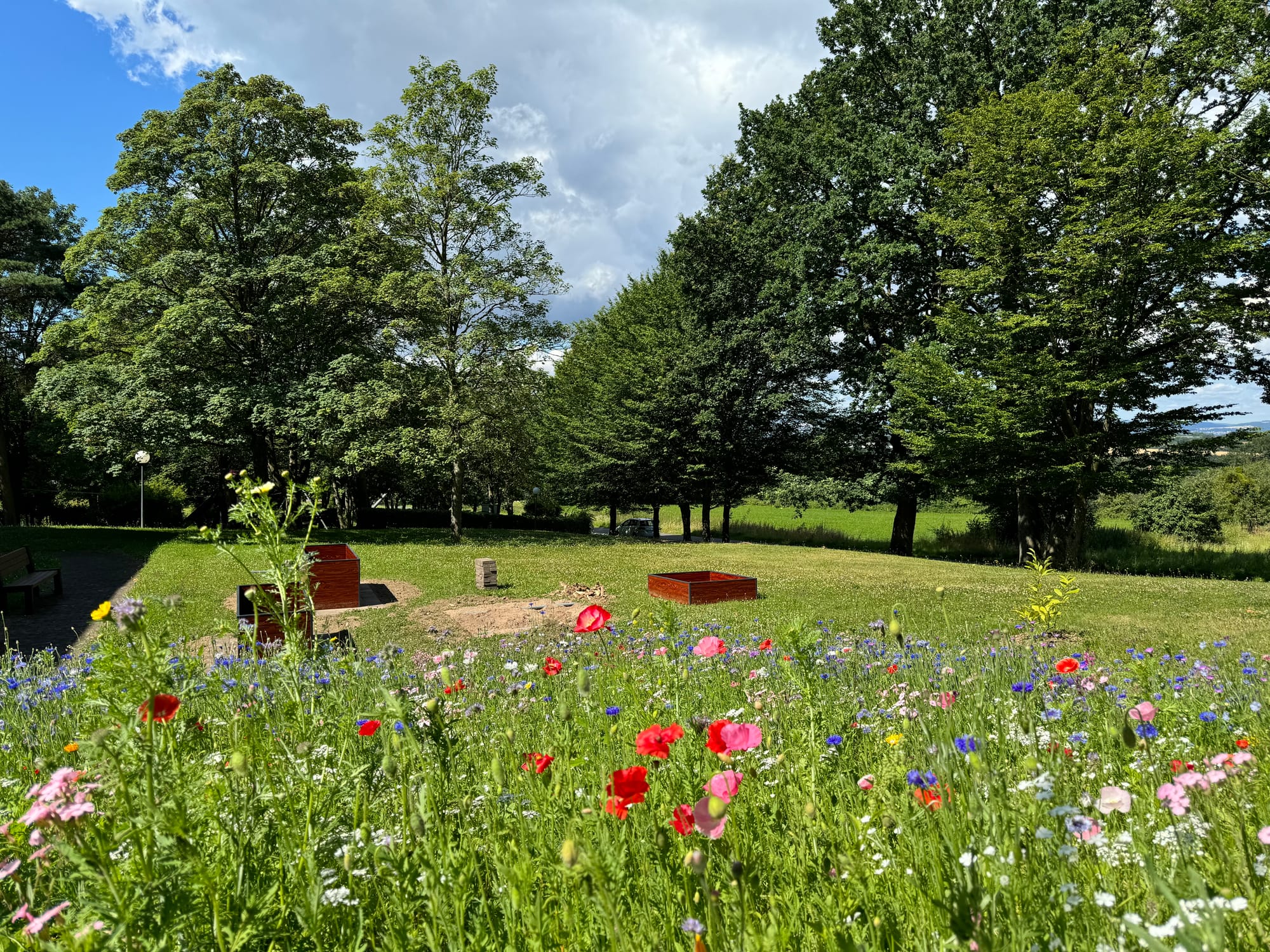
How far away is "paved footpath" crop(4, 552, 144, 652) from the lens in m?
9.25

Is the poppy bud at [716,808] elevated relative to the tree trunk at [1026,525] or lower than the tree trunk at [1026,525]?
elevated

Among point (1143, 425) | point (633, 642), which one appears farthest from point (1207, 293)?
point (633, 642)

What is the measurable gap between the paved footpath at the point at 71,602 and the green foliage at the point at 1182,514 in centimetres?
3636

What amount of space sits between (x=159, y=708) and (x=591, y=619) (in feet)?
4.42

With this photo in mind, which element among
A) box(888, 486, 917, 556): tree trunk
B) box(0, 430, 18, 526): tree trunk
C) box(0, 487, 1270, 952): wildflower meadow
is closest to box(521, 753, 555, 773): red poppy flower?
box(0, 487, 1270, 952): wildflower meadow

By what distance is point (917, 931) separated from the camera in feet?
4.47

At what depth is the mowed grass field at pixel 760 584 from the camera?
905cm

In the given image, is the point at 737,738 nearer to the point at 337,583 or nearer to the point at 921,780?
the point at 921,780

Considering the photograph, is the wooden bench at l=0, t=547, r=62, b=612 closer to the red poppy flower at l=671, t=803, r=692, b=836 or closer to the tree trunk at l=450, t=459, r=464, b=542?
the tree trunk at l=450, t=459, r=464, b=542

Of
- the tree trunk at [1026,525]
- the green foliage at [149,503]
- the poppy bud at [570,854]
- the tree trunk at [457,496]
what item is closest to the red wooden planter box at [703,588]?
the poppy bud at [570,854]

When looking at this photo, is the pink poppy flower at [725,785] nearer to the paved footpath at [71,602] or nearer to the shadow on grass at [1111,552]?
the paved footpath at [71,602]

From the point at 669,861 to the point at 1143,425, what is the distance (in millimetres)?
23007

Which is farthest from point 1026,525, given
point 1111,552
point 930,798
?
point 930,798

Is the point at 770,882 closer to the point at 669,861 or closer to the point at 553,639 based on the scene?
the point at 669,861
